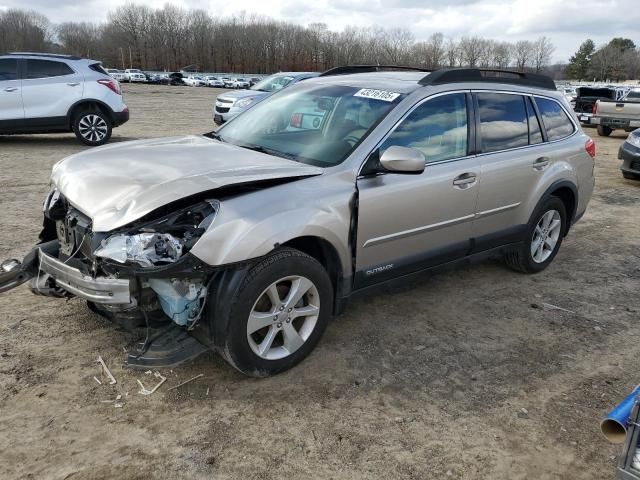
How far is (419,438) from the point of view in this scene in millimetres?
2832

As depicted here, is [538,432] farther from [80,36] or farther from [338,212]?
[80,36]

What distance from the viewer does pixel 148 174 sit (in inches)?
124

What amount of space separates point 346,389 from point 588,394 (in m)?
1.50

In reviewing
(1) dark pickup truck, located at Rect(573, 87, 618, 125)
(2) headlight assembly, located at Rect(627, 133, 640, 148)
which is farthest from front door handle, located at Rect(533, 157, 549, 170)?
(1) dark pickup truck, located at Rect(573, 87, 618, 125)

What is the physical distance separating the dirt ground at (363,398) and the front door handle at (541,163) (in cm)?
112

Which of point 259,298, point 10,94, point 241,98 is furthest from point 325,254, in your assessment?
point 241,98

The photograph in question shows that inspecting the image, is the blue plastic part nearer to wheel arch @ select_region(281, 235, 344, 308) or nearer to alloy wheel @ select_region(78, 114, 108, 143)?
wheel arch @ select_region(281, 235, 344, 308)

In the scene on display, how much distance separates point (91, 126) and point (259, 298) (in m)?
9.60

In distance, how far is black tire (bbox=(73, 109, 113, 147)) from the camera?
1097 cm

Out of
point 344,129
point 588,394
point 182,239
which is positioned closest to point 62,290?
point 182,239

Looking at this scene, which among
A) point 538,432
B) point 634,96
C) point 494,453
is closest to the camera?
point 494,453

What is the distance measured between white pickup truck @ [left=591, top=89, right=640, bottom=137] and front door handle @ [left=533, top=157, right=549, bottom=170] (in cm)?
1387

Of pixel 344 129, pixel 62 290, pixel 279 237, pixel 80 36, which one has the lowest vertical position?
pixel 62 290

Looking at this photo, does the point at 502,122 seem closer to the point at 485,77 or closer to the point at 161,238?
the point at 485,77
